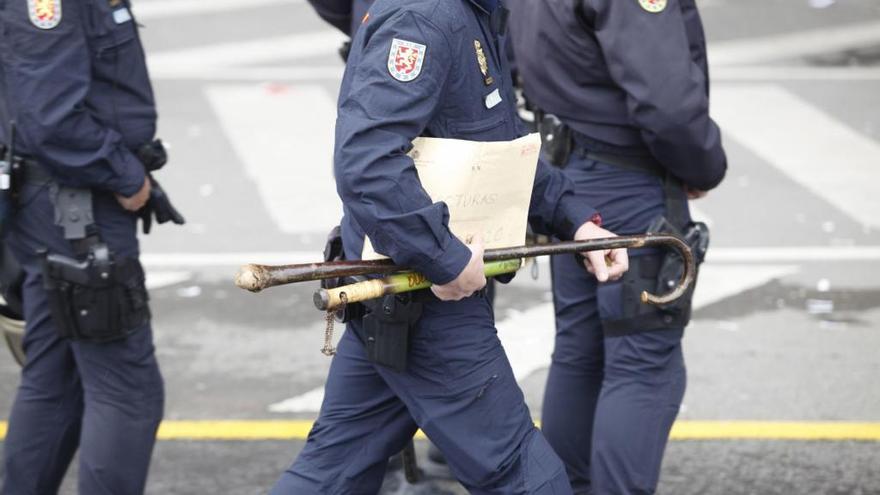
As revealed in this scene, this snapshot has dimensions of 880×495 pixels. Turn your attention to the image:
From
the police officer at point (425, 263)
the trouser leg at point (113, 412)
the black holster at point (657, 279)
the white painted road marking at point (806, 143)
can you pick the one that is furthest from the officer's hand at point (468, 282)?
the white painted road marking at point (806, 143)

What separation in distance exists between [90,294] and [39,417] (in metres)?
0.50

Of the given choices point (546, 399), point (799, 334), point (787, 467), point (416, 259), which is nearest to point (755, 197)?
point (799, 334)

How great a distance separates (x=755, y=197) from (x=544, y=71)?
159 inches

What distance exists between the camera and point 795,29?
11.9m

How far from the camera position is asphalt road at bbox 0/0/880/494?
525 centimetres

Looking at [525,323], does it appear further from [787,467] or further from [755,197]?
[755,197]

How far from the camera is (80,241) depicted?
4117mm

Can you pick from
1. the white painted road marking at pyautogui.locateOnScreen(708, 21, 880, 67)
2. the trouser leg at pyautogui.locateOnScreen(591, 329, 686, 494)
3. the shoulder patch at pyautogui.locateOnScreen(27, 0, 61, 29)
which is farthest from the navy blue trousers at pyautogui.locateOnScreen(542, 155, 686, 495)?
the white painted road marking at pyautogui.locateOnScreen(708, 21, 880, 67)

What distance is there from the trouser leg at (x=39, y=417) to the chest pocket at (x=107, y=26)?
0.78 metres

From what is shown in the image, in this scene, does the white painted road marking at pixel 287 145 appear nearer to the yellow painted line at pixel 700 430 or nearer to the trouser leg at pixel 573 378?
the yellow painted line at pixel 700 430

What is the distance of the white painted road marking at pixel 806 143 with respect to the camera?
817 centimetres

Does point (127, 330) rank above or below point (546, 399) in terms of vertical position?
above

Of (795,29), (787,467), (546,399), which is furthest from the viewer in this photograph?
(795,29)

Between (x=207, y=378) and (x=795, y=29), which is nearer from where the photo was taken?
(x=207, y=378)
